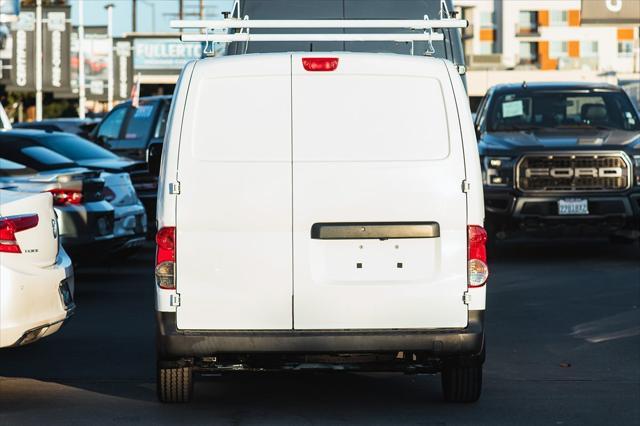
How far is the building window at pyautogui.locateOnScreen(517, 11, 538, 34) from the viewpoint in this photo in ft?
388

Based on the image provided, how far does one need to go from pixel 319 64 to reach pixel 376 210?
0.87 metres

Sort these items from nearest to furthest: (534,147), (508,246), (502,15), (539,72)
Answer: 1. (534,147)
2. (508,246)
3. (539,72)
4. (502,15)

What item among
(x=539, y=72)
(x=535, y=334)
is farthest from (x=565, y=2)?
(x=535, y=334)

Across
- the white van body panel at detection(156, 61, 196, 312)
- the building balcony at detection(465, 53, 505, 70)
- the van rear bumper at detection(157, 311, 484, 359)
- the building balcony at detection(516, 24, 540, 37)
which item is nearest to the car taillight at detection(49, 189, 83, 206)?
the white van body panel at detection(156, 61, 196, 312)

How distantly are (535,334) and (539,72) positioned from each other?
3439 inches

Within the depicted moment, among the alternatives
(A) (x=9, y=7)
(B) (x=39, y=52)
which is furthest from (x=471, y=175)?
(B) (x=39, y=52)

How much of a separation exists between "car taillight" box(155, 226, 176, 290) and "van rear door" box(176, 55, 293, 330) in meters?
0.04

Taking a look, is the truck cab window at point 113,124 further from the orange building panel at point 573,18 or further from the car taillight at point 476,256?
the orange building panel at point 573,18

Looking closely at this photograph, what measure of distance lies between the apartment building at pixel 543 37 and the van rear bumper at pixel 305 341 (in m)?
101

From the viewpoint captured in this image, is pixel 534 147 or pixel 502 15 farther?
pixel 502 15

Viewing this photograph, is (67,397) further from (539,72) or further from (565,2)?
(565,2)

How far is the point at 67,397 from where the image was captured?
9.27 m

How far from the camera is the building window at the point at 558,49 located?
388 feet

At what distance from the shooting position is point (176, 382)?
8.77 m
